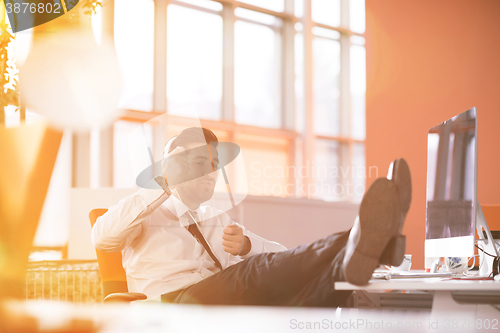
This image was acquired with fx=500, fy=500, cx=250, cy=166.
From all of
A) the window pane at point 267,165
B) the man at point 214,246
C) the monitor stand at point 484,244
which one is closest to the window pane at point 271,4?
the window pane at point 267,165

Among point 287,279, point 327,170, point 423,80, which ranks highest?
point 423,80

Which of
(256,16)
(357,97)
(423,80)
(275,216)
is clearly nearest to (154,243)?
(275,216)

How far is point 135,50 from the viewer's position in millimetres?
5250

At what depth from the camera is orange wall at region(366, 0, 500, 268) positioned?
13.4 feet

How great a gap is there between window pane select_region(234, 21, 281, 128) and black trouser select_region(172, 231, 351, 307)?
457 centimetres

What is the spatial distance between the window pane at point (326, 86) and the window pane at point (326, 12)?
247 mm

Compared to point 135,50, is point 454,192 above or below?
below

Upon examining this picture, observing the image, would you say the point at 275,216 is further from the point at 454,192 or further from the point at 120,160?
the point at 454,192

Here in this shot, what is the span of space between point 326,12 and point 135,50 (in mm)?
2770

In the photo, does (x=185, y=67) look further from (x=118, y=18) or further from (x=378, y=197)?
(x=378, y=197)

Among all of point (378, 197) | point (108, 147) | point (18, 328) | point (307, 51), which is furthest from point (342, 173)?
point (18, 328)

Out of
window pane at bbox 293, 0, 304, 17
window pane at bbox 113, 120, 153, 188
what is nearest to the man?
window pane at bbox 113, 120, 153, 188

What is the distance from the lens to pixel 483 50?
13.7 feet

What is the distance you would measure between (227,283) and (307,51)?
528cm
